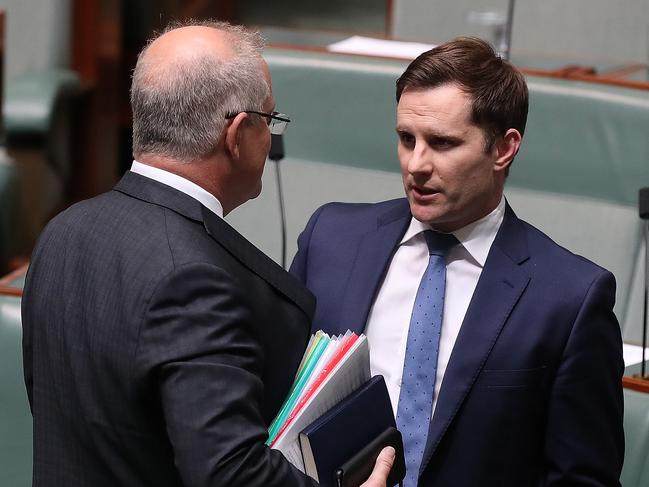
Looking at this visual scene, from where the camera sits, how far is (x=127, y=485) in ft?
3.11

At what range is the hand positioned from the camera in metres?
1.01

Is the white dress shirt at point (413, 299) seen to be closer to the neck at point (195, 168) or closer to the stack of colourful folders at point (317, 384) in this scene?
the stack of colourful folders at point (317, 384)

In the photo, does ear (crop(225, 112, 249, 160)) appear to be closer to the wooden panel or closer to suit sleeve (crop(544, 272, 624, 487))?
suit sleeve (crop(544, 272, 624, 487))

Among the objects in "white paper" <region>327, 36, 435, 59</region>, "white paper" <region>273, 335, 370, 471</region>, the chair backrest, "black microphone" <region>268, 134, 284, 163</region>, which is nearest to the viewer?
"white paper" <region>273, 335, 370, 471</region>

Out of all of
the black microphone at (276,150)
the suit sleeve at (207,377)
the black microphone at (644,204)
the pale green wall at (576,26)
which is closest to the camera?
the suit sleeve at (207,377)

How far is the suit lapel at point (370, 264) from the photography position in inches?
47.3

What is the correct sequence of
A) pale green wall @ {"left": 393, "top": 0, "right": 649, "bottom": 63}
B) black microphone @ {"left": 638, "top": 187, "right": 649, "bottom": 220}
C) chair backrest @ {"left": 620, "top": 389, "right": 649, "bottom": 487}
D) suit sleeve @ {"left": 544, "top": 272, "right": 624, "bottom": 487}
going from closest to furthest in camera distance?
suit sleeve @ {"left": 544, "top": 272, "right": 624, "bottom": 487} → chair backrest @ {"left": 620, "top": 389, "right": 649, "bottom": 487} → black microphone @ {"left": 638, "top": 187, "right": 649, "bottom": 220} → pale green wall @ {"left": 393, "top": 0, "right": 649, "bottom": 63}

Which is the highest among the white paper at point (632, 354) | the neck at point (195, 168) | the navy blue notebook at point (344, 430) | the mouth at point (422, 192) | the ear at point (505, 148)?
the neck at point (195, 168)

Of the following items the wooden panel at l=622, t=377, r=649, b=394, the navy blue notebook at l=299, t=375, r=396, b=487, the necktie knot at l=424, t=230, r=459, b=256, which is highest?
the necktie knot at l=424, t=230, r=459, b=256

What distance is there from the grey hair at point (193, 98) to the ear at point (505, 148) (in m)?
0.32

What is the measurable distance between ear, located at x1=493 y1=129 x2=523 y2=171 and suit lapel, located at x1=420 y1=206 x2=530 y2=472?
3.5 inches

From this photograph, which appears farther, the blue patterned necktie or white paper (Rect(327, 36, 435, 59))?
white paper (Rect(327, 36, 435, 59))

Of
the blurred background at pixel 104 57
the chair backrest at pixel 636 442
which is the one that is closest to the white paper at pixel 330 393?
the chair backrest at pixel 636 442

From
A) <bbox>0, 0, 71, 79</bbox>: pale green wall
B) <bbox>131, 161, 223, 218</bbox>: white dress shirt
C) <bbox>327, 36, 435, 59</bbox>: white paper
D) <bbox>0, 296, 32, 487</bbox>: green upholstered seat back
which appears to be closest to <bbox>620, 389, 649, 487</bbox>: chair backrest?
<bbox>131, 161, 223, 218</bbox>: white dress shirt
